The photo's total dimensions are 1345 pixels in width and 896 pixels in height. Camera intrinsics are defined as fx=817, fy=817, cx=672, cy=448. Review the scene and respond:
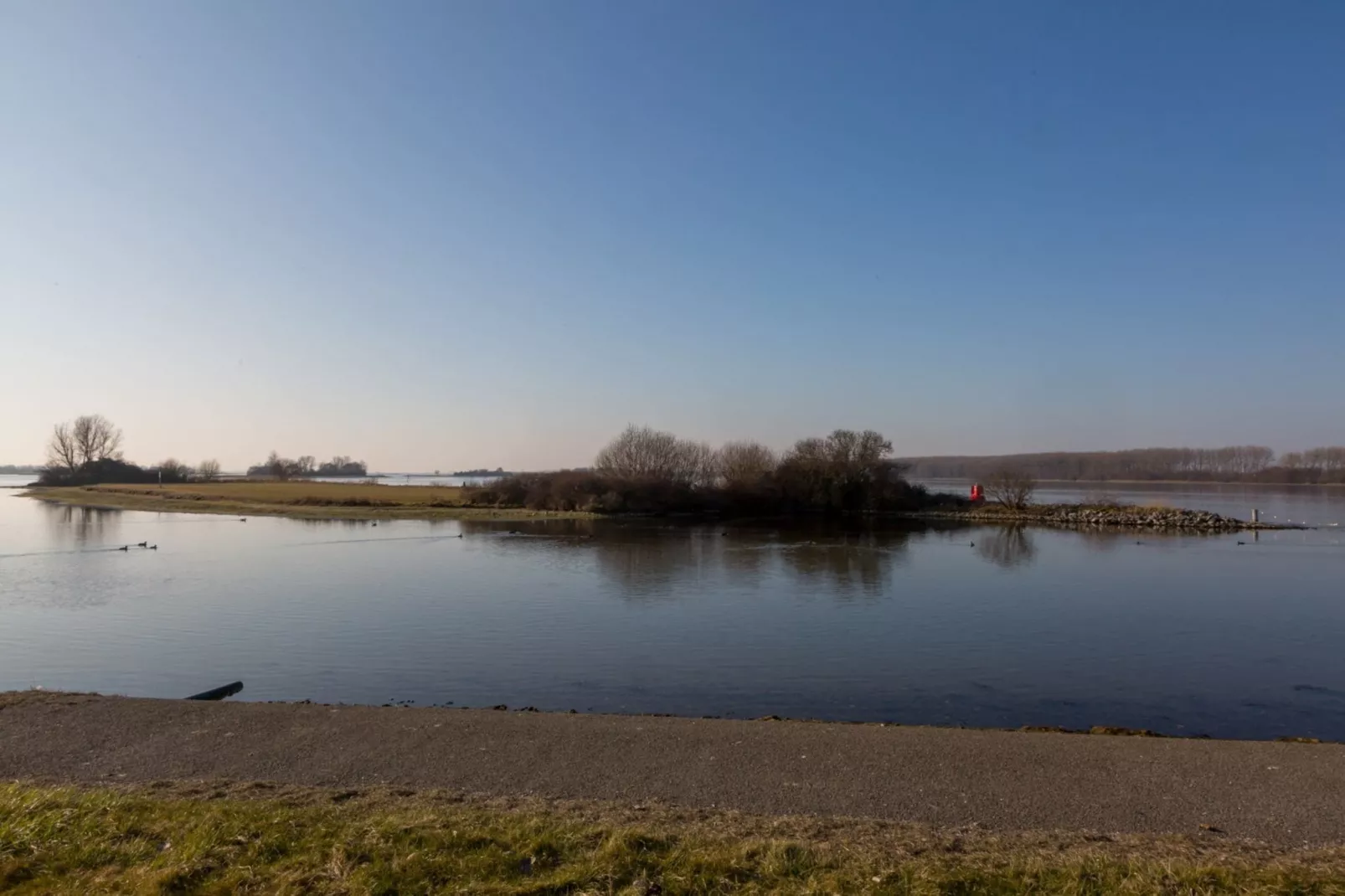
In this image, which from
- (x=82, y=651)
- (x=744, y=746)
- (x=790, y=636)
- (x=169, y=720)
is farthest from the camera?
(x=790, y=636)

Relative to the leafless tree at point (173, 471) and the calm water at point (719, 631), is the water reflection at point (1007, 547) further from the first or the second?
the leafless tree at point (173, 471)

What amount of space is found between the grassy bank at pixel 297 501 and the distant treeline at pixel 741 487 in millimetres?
2724

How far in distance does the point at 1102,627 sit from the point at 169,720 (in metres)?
15.8

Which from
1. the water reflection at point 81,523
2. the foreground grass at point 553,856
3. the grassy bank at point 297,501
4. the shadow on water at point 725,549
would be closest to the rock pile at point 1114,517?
the shadow on water at point 725,549

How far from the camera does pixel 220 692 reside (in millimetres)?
10836

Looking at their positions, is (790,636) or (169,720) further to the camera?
(790,636)

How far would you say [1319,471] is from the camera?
13425 centimetres

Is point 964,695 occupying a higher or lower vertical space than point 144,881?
lower

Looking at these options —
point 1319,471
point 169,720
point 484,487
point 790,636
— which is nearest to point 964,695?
point 790,636

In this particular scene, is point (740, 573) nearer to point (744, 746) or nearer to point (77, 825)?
point (744, 746)

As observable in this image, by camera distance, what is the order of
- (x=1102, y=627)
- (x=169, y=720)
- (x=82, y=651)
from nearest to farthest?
(x=169, y=720) → (x=82, y=651) → (x=1102, y=627)

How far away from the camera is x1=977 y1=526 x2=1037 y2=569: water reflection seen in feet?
96.1

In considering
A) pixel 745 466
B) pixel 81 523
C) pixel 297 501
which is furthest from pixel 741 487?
pixel 81 523

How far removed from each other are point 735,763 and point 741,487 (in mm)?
55425
